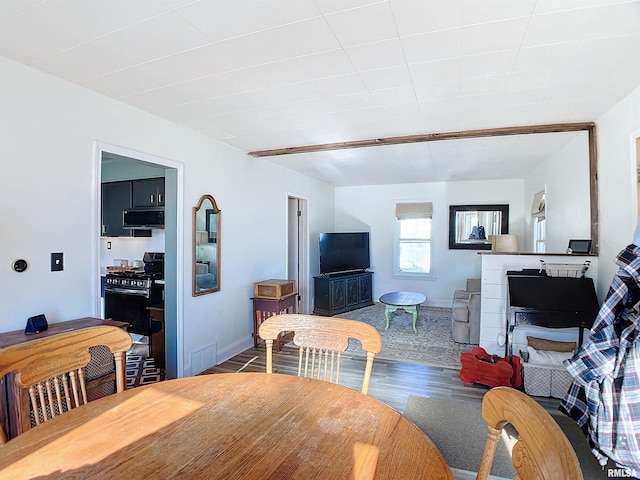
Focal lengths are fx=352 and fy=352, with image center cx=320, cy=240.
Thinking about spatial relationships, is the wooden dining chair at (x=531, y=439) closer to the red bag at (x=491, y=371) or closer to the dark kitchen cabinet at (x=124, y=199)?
the red bag at (x=491, y=371)

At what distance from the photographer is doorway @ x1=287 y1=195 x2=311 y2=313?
240 inches

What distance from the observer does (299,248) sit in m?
6.16

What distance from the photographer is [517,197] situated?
6.34m

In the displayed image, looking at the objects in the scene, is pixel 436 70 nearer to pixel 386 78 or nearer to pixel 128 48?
pixel 386 78

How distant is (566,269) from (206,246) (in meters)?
3.46

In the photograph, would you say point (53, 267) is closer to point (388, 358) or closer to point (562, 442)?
point (562, 442)

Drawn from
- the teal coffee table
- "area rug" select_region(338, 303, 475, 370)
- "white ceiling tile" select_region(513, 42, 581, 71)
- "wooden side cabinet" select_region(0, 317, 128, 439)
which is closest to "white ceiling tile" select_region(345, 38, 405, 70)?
"white ceiling tile" select_region(513, 42, 581, 71)

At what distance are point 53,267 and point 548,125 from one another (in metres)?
4.14

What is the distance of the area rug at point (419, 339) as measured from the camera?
4020mm

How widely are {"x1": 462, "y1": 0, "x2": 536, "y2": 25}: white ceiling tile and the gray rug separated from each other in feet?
7.98

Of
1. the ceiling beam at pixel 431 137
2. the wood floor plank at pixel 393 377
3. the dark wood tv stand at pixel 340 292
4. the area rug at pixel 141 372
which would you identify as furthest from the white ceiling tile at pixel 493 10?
the dark wood tv stand at pixel 340 292

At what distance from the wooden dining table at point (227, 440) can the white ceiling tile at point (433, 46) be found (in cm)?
177

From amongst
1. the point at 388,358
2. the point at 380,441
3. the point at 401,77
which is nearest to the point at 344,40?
the point at 401,77

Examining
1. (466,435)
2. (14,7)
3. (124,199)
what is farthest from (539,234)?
(14,7)
